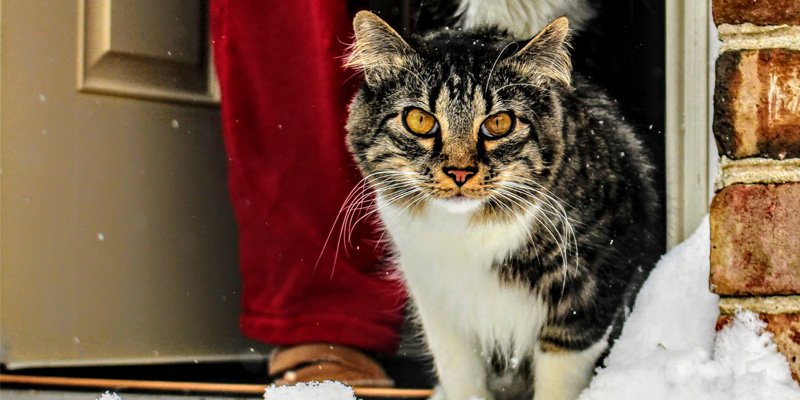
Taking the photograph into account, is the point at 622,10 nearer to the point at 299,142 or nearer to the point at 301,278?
the point at 299,142

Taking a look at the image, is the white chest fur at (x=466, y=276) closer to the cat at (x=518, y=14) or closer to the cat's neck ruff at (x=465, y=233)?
the cat's neck ruff at (x=465, y=233)

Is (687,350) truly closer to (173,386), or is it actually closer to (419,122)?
(419,122)

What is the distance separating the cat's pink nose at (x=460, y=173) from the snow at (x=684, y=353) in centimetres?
36

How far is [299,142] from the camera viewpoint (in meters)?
1.40

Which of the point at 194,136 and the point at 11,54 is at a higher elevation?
the point at 11,54

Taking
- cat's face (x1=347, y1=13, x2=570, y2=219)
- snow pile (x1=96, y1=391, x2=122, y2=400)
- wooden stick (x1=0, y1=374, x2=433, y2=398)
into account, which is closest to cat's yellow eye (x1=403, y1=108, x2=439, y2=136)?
cat's face (x1=347, y1=13, x2=570, y2=219)

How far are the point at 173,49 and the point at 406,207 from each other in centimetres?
70

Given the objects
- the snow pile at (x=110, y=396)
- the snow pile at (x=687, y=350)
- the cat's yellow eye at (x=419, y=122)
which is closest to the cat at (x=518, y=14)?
the cat's yellow eye at (x=419, y=122)

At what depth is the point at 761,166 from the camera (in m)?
0.85

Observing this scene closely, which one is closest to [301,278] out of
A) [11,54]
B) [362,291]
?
[362,291]

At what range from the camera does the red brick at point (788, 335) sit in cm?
83

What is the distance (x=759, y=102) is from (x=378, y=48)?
1.73ft

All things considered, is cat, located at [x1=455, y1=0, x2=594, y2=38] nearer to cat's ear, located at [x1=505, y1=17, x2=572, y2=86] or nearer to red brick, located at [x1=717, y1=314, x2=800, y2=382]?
cat's ear, located at [x1=505, y1=17, x2=572, y2=86]

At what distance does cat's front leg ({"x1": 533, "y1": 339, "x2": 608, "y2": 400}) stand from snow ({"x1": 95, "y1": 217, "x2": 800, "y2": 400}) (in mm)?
31
